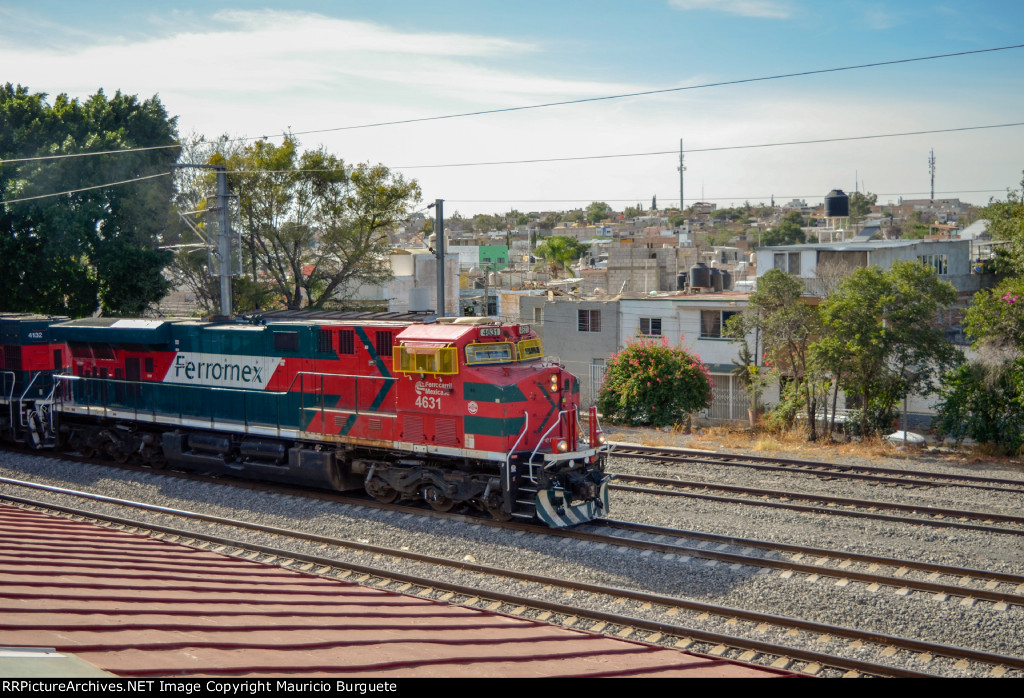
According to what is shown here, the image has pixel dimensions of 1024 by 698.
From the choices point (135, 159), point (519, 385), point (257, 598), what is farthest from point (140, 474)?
point (135, 159)

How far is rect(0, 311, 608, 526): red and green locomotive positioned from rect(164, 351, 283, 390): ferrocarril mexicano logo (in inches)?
1.2

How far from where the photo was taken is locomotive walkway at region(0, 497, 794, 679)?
4.71 m

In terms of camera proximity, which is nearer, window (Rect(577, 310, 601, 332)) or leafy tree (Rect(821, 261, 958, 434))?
leafy tree (Rect(821, 261, 958, 434))

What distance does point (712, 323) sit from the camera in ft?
110

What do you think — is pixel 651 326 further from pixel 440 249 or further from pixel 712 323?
pixel 440 249

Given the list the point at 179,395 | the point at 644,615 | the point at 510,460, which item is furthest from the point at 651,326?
the point at 644,615

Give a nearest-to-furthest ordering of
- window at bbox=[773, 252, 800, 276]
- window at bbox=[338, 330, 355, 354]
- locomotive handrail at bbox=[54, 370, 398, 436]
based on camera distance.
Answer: window at bbox=[338, 330, 355, 354]
locomotive handrail at bbox=[54, 370, 398, 436]
window at bbox=[773, 252, 800, 276]

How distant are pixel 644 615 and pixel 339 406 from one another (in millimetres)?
7925

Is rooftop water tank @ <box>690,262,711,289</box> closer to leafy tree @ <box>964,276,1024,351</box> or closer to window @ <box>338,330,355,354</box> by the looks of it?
leafy tree @ <box>964,276,1024,351</box>

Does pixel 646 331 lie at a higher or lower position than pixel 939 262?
lower

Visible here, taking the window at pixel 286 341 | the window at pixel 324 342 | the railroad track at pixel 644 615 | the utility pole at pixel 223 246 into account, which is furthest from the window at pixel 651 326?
the railroad track at pixel 644 615

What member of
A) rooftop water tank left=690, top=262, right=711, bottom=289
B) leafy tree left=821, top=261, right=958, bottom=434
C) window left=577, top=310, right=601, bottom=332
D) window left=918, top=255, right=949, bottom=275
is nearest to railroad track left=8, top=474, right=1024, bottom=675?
leafy tree left=821, top=261, right=958, bottom=434

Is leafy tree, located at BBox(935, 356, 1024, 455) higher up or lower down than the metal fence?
higher up

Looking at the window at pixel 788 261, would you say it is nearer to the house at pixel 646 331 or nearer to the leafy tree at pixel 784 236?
the house at pixel 646 331
